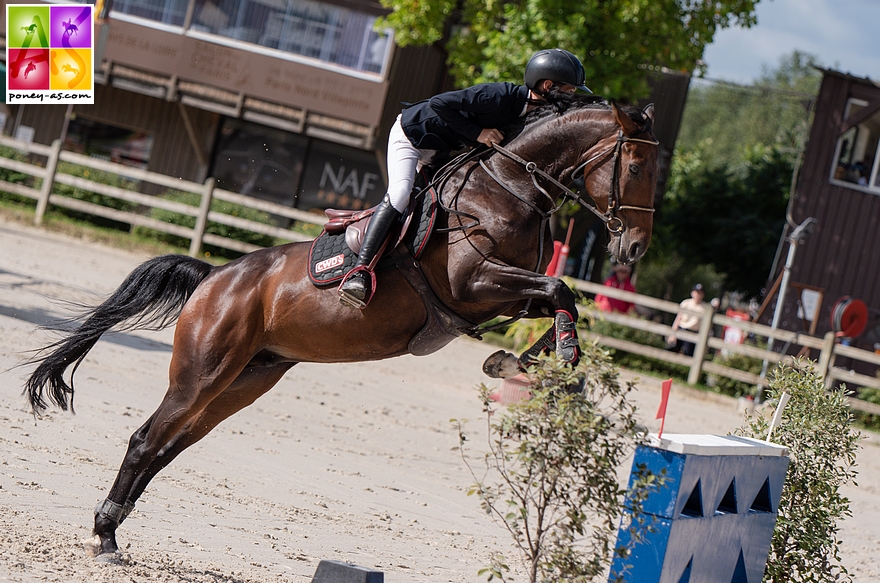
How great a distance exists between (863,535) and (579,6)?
10.2m

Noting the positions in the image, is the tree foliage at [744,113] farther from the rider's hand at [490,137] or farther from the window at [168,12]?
the rider's hand at [490,137]

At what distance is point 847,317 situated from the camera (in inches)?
621

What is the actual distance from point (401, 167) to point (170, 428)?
70.0 inches

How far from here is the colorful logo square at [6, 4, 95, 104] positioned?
9328mm

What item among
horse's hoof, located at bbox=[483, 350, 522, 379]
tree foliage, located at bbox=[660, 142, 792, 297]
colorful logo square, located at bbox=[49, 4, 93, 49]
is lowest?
horse's hoof, located at bbox=[483, 350, 522, 379]

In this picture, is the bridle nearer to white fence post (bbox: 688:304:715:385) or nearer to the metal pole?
the metal pole

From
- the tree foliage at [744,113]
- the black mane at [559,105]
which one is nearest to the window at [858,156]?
the black mane at [559,105]

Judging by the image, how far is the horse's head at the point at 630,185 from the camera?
402cm

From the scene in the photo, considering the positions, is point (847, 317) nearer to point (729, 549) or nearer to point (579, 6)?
point (579, 6)

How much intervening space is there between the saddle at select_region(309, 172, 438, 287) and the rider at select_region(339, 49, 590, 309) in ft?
0.26

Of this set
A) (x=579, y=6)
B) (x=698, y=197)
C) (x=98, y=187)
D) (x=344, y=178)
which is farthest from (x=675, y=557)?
(x=698, y=197)

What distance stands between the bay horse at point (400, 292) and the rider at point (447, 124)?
11 cm

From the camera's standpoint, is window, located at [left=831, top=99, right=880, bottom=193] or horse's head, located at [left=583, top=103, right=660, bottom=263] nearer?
horse's head, located at [left=583, top=103, right=660, bottom=263]

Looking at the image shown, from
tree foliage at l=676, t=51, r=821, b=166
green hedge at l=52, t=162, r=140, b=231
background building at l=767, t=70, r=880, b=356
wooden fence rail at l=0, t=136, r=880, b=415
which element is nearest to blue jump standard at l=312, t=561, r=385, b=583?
wooden fence rail at l=0, t=136, r=880, b=415
